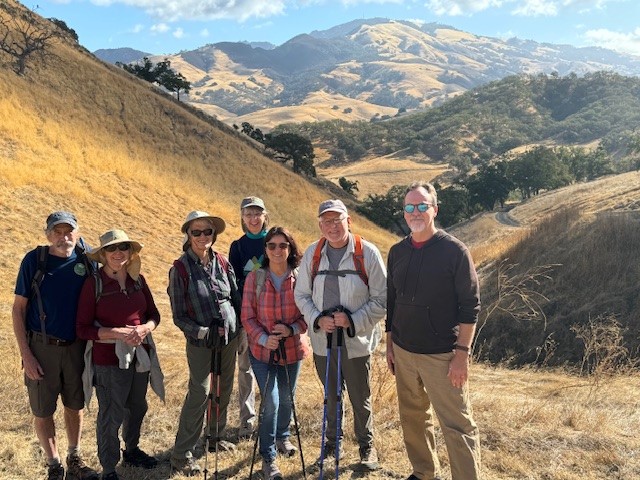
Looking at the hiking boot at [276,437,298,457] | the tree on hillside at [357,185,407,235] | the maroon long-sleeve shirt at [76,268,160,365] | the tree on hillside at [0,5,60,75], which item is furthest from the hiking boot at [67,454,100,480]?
the tree on hillside at [357,185,407,235]

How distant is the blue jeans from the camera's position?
3998 millimetres

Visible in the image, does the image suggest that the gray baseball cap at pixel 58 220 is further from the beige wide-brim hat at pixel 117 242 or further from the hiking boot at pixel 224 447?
the hiking boot at pixel 224 447

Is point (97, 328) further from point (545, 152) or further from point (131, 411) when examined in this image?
point (545, 152)

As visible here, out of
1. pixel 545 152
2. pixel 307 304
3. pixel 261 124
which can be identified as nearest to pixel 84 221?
pixel 307 304

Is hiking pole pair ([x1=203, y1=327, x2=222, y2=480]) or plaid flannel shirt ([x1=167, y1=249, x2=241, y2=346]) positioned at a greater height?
plaid flannel shirt ([x1=167, y1=249, x2=241, y2=346])

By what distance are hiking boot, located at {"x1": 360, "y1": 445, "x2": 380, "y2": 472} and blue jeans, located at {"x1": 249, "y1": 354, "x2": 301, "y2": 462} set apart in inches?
29.1

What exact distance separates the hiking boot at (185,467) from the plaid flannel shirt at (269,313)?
106 centimetres

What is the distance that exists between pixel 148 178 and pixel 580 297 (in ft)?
60.6

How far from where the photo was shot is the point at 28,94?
24.3 meters

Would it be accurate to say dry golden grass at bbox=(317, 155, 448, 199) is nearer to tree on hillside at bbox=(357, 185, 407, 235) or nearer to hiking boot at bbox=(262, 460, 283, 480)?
tree on hillside at bbox=(357, 185, 407, 235)

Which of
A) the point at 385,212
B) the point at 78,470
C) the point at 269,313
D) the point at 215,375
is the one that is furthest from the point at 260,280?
the point at 385,212

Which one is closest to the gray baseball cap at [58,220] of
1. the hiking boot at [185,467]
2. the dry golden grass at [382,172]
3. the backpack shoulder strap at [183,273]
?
the backpack shoulder strap at [183,273]

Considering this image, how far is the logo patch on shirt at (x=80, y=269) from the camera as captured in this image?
151 inches

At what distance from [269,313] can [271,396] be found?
668 millimetres
